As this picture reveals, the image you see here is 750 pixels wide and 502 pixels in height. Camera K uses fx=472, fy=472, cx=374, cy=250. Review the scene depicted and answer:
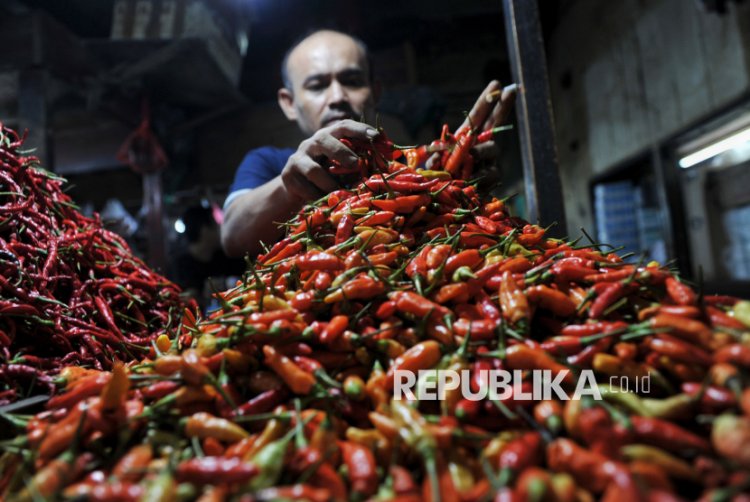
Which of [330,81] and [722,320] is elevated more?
[330,81]

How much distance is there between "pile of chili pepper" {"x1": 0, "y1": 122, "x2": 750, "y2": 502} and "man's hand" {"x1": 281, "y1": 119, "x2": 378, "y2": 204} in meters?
0.46

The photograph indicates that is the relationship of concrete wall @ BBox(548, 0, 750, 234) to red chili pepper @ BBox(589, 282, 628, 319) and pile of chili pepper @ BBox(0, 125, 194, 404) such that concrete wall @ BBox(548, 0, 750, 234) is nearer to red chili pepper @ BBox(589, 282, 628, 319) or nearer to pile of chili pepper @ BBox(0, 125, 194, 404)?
red chili pepper @ BBox(589, 282, 628, 319)

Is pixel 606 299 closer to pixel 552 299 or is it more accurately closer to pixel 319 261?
pixel 552 299

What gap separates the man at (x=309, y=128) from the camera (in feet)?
6.86

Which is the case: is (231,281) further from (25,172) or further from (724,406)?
(724,406)

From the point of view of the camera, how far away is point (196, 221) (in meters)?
6.48

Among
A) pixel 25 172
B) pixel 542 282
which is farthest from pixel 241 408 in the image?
pixel 25 172

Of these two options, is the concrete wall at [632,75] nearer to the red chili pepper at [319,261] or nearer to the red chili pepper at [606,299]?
the red chili pepper at [606,299]

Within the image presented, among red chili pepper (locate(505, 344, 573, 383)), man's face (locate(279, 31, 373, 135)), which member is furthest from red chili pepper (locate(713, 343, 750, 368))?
man's face (locate(279, 31, 373, 135))

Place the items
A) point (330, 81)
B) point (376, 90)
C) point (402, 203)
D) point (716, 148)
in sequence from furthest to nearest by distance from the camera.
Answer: point (716, 148), point (376, 90), point (330, 81), point (402, 203)

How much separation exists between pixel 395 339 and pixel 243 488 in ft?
1.95

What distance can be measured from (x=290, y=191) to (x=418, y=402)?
1298 mm

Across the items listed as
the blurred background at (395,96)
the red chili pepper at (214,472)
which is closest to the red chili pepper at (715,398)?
the red chili pepper at (214,472)

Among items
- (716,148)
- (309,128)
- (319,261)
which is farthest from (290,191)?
(716,148)
